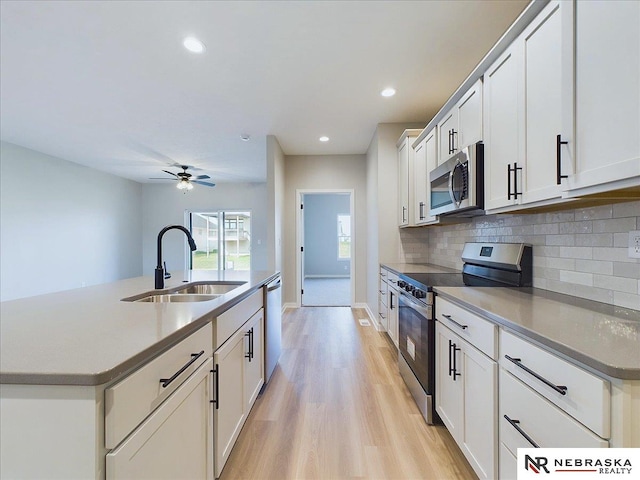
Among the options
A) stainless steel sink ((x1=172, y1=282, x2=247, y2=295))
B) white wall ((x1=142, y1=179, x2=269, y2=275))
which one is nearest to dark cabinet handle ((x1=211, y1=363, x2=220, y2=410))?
stainless steel sink ((x1=172, y1=282, x2=247, y2=295))

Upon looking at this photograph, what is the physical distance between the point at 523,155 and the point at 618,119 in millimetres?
551

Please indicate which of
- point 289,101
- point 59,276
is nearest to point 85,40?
point 289,101

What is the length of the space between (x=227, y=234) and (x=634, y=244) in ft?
24.8

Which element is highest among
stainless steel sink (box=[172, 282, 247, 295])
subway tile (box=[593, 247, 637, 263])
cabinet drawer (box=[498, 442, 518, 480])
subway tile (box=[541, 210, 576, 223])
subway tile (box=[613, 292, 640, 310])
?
subway tile (box=[541, 210, 576, 223])

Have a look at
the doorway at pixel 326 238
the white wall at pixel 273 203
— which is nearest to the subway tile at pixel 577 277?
the white wall at pixel 273 203

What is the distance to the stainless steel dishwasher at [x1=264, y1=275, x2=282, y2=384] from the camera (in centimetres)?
235

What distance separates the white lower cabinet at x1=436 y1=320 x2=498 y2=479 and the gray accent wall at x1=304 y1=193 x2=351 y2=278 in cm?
755

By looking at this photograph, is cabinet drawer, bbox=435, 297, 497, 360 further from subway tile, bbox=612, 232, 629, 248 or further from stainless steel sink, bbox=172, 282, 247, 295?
stainless steel sink, bbox=172, 282, 247, 295

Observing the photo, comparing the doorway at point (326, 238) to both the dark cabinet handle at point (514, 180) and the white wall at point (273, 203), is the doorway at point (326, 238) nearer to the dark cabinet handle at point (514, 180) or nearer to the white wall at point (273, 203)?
the white wall at point (273, 203)

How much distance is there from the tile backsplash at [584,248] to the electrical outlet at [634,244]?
0.06ft

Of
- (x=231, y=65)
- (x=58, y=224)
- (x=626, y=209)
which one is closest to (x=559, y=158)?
(x=626, y=209)

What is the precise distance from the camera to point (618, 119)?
94 cm

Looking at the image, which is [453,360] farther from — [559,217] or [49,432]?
[49,432]

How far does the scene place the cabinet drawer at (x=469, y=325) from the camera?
123 cm
